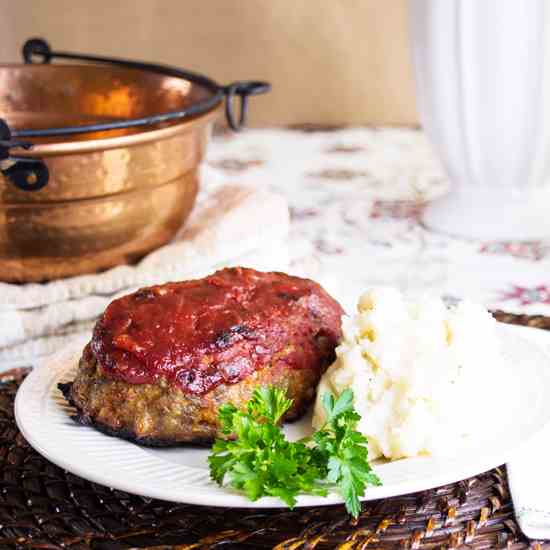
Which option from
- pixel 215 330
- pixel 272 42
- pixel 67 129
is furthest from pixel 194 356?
pixel 272 42

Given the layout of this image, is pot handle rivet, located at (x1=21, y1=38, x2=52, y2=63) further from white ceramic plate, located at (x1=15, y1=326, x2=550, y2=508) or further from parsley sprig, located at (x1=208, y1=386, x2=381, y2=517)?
parsley sprig, located at (x1=208, y1=386, x2=381, y2=517)

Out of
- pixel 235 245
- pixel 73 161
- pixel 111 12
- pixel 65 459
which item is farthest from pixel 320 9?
pixel 65 459

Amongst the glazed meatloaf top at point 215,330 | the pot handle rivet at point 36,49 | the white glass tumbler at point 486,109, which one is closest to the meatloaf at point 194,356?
the glazed meatloaf top at point 215,330

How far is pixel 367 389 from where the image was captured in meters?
1.06

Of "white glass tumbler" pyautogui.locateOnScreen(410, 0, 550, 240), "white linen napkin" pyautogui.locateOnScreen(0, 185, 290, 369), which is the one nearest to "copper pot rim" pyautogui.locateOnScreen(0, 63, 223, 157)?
"white linen napkin" pyautogui.locateOnScreen(0, 185, 290, 369)

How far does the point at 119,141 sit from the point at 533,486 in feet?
2.79

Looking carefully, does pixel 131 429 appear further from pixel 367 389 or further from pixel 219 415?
pixel 367 389

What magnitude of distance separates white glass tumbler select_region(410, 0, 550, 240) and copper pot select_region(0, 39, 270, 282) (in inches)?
19.4

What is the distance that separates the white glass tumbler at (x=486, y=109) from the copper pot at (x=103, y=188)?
0.49 meters

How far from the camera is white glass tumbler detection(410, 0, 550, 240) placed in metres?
1.96

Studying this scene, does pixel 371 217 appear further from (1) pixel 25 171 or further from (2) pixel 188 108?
(1) pixel 25 171

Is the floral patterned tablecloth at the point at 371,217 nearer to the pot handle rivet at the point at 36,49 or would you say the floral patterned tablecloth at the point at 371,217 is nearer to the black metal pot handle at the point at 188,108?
the black metal pot handle at the point at 188,108

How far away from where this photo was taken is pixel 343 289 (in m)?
1.63

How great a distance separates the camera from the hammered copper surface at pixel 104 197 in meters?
1.59
